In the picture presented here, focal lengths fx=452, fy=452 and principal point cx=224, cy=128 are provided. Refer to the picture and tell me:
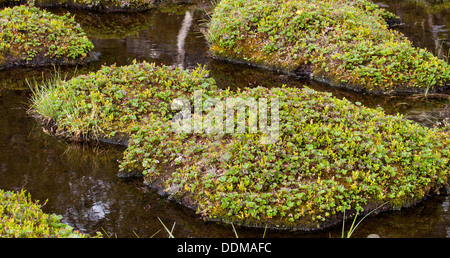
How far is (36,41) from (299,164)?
953 centimetres

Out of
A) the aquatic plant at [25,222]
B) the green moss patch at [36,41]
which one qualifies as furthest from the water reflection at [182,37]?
the aquatic plant at [25,222]

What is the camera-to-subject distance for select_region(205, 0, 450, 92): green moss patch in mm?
11641

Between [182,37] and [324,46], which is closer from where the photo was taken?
[324,46]

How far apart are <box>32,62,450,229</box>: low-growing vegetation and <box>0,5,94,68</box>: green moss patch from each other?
222 inches

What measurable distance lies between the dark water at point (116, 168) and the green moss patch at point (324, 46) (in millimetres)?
433

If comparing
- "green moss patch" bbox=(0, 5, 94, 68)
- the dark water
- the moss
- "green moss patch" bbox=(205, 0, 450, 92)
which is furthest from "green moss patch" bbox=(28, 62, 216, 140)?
the moss

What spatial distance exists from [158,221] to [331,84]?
7.08m

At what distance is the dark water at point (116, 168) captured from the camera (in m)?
6.86

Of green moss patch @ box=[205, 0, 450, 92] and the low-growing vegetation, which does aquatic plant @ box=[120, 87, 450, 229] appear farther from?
green moss patch @ box=[205, 0, 450, 92]

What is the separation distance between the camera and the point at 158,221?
701 centimetres

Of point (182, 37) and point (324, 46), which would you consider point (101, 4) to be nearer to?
point (182, 37)

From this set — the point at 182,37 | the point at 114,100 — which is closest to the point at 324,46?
the point at 182,37

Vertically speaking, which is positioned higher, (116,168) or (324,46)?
(324,46)

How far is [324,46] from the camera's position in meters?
12.7
